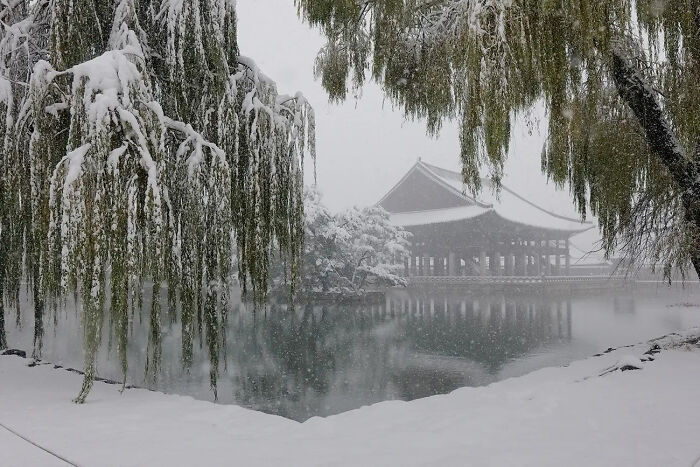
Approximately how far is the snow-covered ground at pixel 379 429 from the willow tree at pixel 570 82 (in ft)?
3.26

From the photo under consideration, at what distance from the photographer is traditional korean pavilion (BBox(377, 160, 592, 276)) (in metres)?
19.7

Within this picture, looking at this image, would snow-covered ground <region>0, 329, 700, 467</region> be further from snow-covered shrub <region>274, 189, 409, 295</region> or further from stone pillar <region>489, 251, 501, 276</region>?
stone pillar <region>489, 251, 501, 276</region>

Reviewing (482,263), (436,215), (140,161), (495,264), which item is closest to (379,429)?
(140,161)

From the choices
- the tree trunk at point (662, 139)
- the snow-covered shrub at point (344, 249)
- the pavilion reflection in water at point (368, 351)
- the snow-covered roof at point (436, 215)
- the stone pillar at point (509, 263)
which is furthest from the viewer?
the stone pillar at point (509, 263)

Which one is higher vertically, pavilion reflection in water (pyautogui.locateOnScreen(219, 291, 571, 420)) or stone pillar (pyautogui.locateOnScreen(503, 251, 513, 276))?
stone pillar (pyautogui.locateOnScreen(503, 251, 513, 276))

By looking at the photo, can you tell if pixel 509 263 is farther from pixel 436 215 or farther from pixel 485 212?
pixel 436 215

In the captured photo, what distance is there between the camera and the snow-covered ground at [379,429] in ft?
4.97

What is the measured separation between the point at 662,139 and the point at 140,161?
298 cm

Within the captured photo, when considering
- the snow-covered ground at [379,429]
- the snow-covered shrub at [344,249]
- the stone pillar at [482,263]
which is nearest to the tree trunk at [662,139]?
the snow-covered ground at [379,429]

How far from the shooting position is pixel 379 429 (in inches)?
73.0

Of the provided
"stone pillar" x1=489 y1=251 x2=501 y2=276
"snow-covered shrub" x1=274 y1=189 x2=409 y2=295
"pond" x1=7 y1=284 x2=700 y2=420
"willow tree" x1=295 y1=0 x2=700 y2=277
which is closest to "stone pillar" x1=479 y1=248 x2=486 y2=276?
"stone pillar" x1=489 y1=251 x2=501 y2=276

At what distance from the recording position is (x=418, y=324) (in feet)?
35.0

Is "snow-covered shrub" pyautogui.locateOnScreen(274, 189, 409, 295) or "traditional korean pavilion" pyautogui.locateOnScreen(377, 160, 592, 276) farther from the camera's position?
"traditional korean pavilion" pyautogui.locateOnScreen(377, 160, 592, 276)

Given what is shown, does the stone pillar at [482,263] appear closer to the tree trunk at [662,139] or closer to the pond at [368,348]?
the pond at [368,348]
